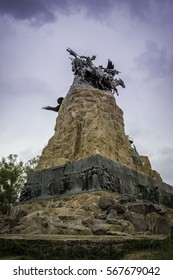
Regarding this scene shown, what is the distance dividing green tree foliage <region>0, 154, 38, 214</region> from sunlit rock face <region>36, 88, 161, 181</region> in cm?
1065

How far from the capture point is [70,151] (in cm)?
1370

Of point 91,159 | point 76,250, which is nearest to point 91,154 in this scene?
point 91,159

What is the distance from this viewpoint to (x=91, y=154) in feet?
41.6

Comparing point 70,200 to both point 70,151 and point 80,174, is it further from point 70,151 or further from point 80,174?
point 70,151

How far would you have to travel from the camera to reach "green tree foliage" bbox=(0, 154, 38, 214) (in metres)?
25.2

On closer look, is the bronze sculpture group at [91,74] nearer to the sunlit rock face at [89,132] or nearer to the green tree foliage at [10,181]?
the sunlit rock face at [89,132]

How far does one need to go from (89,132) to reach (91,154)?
1.29m

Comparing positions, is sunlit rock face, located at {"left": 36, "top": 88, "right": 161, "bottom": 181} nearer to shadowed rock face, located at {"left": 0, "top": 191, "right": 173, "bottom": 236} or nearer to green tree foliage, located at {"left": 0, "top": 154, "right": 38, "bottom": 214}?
shadowed rock face, located at {"left": 0, "top": 191, "right": 173, "bottom": 236}

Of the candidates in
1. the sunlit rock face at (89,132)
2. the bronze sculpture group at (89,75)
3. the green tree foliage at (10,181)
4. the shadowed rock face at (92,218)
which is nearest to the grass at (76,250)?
the shadowed rock face at (92,218)

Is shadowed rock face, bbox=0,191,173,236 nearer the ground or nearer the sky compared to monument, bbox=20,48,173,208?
nearer the ground

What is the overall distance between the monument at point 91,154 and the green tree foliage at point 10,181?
10.7m

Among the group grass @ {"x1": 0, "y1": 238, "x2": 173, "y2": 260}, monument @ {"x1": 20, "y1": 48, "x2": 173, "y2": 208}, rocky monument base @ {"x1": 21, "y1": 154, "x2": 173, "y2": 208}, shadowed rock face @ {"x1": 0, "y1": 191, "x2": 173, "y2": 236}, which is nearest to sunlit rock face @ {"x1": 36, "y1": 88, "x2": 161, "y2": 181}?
monument @ {"x1": 20, "y1": 48, "x2": 173, "y2": 208}

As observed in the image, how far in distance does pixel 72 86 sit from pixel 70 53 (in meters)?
2.11
